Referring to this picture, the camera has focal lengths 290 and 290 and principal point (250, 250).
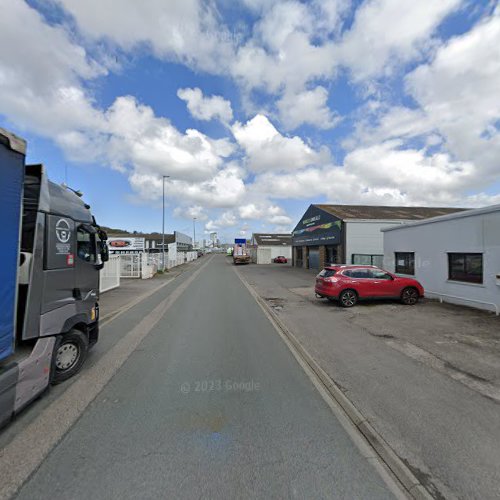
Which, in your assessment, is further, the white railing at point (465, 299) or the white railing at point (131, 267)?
the white railing at point (131, 267)

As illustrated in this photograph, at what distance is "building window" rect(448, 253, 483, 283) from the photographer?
1016 centimetres

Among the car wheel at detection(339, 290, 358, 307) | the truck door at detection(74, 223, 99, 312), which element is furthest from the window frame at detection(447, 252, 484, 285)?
the truck door at detection(74, 223, 99, 312)

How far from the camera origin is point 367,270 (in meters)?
11.2

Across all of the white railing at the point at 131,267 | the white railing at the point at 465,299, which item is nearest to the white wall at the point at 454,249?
the white railing at the point at 465,299

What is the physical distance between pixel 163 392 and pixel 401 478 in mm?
2950

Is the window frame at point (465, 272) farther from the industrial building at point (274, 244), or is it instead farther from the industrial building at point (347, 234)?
the industrial building at point (274, 244)

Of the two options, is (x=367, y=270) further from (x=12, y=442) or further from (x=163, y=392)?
(x=12, y=442)

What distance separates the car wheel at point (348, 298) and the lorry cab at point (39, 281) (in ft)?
27.4

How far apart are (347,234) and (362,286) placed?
12.7 metres

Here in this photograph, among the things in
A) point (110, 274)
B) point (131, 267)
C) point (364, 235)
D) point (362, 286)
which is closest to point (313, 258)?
point (364, 235)

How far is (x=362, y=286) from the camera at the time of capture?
10.9 meters

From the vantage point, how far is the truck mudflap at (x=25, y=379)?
3.09 m

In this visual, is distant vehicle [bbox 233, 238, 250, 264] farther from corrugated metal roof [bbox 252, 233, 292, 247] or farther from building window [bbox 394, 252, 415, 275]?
building window [bbox 394, 252, 415, 275]

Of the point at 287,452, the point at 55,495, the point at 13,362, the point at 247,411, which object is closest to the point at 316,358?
the point at 247,411
